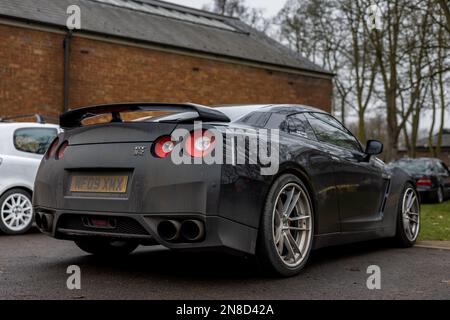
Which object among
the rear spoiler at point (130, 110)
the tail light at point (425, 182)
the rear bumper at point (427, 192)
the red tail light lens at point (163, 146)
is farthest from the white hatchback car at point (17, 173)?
the tail light at point (425, 182)

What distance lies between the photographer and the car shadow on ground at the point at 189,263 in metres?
4.57

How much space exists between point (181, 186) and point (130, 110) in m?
0.87

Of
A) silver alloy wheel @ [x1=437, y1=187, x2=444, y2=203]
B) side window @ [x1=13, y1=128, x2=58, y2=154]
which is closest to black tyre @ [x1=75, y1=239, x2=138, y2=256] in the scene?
side window @ [x1=13, y1=128, x2=58, y2=154]

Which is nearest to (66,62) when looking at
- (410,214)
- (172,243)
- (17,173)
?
(17,173)

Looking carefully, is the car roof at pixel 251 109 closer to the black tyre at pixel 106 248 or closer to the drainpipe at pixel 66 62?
the black tyre at pixel 106 248

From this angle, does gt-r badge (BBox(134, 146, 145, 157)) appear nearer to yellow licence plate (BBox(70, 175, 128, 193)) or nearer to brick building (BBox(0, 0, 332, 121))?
yellow licence plate (BBox(70, 175, 128, 193))

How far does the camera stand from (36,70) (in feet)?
59.8

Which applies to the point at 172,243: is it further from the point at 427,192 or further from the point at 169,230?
the point at 427,192

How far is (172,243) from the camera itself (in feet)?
13.0

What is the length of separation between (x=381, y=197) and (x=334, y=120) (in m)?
0.91

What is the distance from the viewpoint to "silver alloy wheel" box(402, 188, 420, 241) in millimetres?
6328

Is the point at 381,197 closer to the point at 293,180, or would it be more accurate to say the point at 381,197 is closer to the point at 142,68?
the point at 293,180

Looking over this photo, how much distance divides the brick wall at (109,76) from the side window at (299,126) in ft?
46.5
